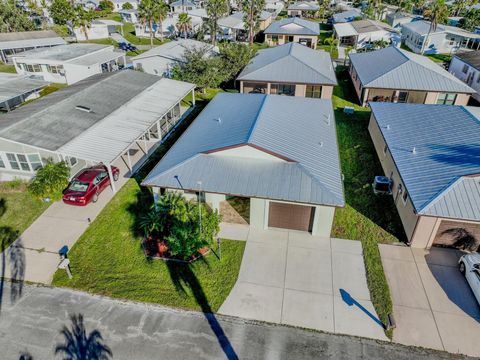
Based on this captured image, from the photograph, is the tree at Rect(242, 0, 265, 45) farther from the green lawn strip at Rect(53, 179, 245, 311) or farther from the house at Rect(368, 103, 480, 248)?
the green lawn strip at Rect(53, 179, 245, 311)

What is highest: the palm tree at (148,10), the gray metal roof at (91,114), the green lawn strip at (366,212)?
the palm tree at (148,10)

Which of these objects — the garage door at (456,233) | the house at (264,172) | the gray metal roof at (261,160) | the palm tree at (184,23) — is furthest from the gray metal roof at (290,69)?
the palm tree at (184,23)

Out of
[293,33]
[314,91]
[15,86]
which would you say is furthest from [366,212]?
[293,33]

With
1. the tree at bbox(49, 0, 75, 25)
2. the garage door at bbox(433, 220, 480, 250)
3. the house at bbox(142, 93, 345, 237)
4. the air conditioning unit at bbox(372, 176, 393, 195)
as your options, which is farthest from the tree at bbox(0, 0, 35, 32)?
the garage door at bbox(433, 220, 480, 250)

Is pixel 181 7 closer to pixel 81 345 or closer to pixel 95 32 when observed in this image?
pixel 95 32

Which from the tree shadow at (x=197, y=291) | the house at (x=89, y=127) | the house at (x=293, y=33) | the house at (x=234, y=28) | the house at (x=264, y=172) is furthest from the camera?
the house at (x=234, y=28)

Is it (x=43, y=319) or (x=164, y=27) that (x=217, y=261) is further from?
(x=164, y=27)

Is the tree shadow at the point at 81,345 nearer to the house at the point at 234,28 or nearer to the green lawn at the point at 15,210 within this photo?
the green lawn at the point at 15,210

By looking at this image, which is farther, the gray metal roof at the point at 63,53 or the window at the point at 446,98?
the gray metal roof at the point at 63,53
